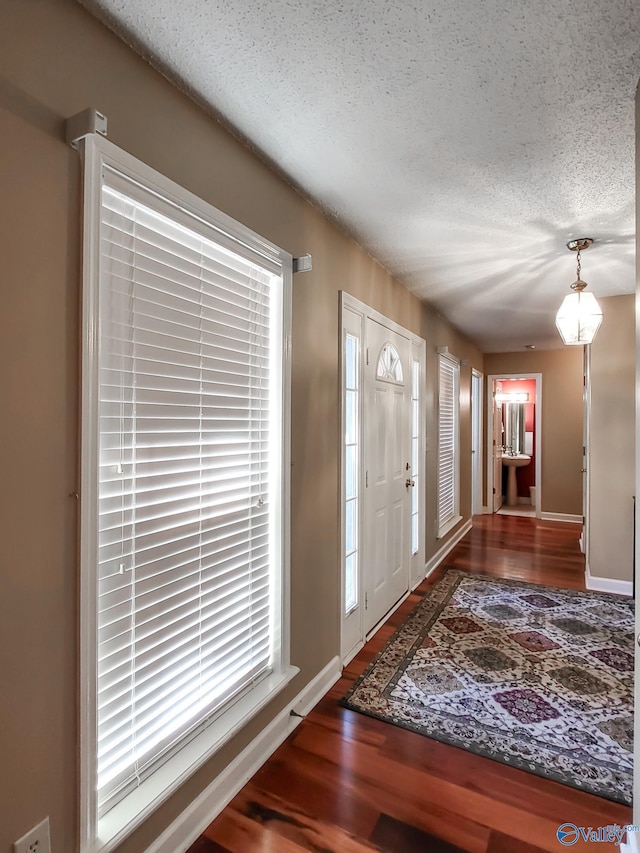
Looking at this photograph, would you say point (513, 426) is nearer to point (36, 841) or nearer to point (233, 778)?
point (233, 778)

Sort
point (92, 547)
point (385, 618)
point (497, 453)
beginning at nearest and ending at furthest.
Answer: point (92, 547) → point (385, 618) → point (497, 453)

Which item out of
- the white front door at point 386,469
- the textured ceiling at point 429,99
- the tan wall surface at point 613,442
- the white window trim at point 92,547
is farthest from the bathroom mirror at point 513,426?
the white window trim at point 92,547

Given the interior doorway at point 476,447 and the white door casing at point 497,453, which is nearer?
the interior doorway at point 476,447

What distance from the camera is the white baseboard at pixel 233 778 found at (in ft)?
4.75

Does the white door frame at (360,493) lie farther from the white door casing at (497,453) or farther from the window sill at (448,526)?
the white door casing at (497,453)

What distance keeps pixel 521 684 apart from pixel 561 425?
16.4ft

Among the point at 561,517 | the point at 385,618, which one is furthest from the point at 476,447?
the point at 385,618

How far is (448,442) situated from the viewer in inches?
195

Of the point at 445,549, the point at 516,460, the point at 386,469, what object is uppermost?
the point at 386,469

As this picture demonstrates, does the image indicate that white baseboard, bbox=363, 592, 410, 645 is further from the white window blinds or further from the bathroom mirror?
the bathroom mirror

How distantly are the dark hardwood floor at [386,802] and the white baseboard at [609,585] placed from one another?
2.63m

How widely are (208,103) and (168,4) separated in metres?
0.37

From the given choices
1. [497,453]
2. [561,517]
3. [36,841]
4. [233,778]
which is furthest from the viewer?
[497,453]

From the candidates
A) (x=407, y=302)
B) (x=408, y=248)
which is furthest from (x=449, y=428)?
(x=408, y=248)
